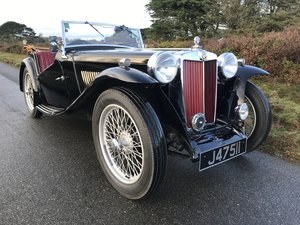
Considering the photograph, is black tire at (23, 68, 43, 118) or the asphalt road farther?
black tire at (23, 68, 43, 118)

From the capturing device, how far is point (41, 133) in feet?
14.8

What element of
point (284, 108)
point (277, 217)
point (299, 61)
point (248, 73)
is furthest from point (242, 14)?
point (277, 217)

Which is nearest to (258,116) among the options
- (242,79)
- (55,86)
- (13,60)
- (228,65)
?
(242,79)

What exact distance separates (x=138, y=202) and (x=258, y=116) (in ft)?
5.32

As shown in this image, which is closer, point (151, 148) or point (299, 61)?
point (151, 148)

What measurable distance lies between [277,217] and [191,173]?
94 cm

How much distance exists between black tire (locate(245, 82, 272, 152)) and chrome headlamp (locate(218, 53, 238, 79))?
347mm

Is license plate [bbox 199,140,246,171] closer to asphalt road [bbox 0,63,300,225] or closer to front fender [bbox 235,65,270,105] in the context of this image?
asphalt road [bbox 0,63,300,225]

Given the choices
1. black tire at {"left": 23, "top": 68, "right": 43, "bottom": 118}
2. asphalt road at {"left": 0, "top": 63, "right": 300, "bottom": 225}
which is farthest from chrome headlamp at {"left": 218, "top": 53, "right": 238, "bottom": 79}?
black tire at {"left": 23, "top": 68, "right": 43, "bottom": 118}

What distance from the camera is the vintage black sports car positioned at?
103 inches

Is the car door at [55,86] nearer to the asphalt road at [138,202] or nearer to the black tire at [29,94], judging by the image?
the black tire at [29,94]

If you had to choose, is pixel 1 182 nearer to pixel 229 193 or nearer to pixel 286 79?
pixel 229 193

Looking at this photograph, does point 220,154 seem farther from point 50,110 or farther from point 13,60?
point 13,60

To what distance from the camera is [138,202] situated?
8.89 ft
